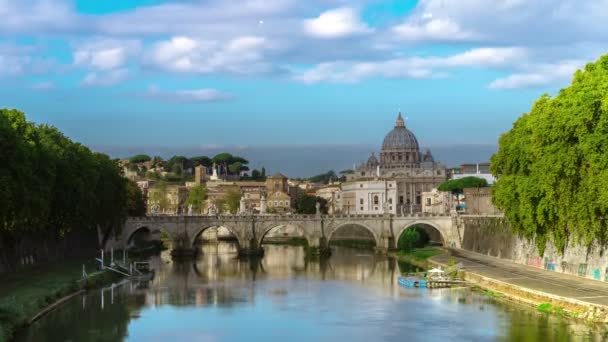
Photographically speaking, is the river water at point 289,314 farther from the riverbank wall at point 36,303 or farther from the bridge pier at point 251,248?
the bridge pier at point 251,248

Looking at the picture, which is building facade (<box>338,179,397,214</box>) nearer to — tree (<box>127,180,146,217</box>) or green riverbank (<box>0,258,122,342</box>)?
tree (<box>127,180,146,217</box>)

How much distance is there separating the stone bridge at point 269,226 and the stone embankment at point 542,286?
21653 millimetres

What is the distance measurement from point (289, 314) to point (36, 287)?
38.5 feet

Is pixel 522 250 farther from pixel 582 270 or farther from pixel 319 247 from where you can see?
pixel 319 247

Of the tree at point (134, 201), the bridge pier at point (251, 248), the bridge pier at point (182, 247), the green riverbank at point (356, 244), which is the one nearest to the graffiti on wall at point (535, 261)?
the bridge pier at point (251, 248)

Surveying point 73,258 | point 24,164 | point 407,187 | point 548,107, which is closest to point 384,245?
point 73,258

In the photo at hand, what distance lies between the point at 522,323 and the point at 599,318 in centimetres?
316

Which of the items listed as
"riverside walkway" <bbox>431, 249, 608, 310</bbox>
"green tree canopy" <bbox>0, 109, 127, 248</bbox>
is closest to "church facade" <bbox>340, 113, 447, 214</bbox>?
"green tree canopy" <bbox>0, 109, 127, 248</bbox>

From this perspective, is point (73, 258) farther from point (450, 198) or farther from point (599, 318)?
point (450, 198)

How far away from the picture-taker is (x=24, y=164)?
1930 inches

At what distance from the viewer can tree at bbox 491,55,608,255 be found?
4459 cm

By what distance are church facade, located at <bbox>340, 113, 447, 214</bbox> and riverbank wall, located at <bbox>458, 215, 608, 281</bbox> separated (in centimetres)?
5098

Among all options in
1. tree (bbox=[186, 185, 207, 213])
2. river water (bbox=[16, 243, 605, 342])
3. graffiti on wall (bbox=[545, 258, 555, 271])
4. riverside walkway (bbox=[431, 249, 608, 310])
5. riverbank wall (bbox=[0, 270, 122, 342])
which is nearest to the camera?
riverbank wall (bbox=[0, 270, 122, 342])

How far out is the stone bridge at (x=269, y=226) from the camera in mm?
84500
